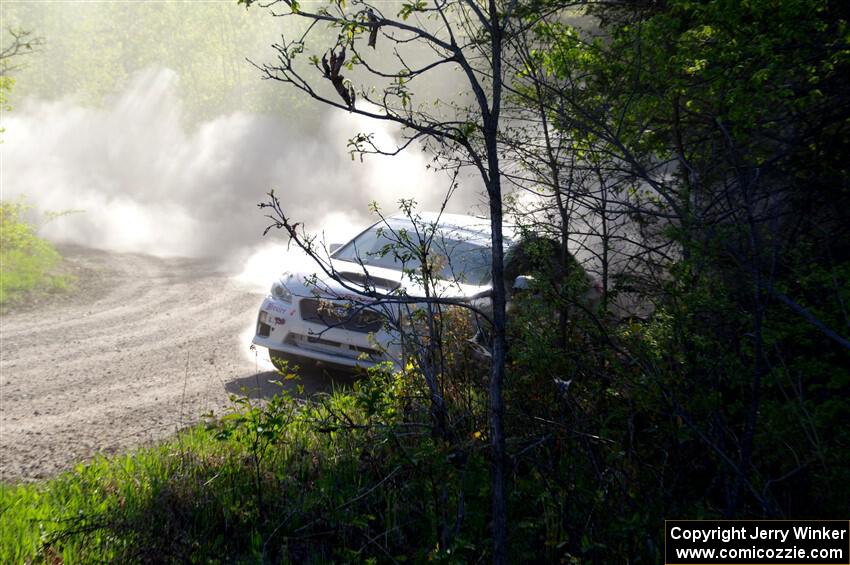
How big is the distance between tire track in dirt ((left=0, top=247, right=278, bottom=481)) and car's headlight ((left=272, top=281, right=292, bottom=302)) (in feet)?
2.66

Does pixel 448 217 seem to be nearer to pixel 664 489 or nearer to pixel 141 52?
pixel 664 489

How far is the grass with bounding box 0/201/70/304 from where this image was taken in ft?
46.3

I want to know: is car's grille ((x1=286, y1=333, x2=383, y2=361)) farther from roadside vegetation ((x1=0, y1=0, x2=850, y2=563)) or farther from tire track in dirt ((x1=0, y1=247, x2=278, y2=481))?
roadside vegetation ((x1=0, y1=0, x2=850, y2=563))

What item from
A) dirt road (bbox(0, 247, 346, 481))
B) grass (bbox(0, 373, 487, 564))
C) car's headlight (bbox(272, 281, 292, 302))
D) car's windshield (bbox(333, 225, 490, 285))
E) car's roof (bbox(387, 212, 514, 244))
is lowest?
grass (bbox(0, 373, 487, 564))

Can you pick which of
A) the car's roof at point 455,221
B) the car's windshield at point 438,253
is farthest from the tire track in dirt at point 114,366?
the car's roof at point 455,221

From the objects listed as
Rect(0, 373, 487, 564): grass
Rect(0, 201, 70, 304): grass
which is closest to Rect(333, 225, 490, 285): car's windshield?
Rect(0, 373, 487, 564): grass

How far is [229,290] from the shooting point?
50.1ft

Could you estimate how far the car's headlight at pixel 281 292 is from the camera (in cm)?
846

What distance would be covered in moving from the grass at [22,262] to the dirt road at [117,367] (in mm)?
585

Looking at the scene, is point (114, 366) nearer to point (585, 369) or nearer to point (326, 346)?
point (326, 346)

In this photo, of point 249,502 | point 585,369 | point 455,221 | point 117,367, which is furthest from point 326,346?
point 585,369

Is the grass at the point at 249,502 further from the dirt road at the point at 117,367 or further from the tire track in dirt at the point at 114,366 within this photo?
the tire track in dirt at the point at 114,366

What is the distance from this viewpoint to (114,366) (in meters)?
9.26

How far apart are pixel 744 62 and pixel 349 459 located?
148 inches
